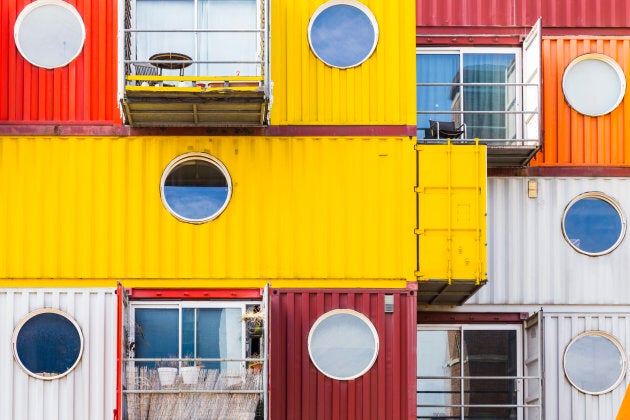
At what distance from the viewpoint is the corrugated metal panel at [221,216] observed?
2583 cm

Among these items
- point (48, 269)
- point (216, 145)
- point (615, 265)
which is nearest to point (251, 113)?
point (216, 145)

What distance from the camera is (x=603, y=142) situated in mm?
29312

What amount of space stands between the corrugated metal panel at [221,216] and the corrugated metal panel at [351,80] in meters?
0.53

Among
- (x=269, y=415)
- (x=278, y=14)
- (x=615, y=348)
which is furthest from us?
(x=615, y=348)

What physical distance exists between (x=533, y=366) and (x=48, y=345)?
30.9ft

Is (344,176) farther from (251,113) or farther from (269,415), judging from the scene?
(269,415)

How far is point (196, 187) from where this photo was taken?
2619cm

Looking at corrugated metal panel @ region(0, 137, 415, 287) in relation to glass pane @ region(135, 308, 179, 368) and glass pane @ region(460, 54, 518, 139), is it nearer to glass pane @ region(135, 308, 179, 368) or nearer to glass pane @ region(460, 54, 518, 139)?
glass pane @ region(135, 308, 179, 368)

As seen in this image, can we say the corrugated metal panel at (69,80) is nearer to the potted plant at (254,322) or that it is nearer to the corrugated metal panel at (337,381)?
the potted plant at (254,322)

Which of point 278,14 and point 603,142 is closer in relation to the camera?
point 278,14

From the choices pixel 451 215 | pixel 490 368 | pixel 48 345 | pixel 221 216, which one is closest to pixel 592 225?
pixel 490 368

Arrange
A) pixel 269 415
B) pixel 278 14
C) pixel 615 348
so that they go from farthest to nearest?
pixel 615 348 → pixel 278 14 → pixel 269 415

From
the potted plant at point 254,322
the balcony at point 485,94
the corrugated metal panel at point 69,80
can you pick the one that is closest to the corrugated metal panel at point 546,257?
the balcony at point 485,94

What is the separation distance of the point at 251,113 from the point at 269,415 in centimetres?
535
